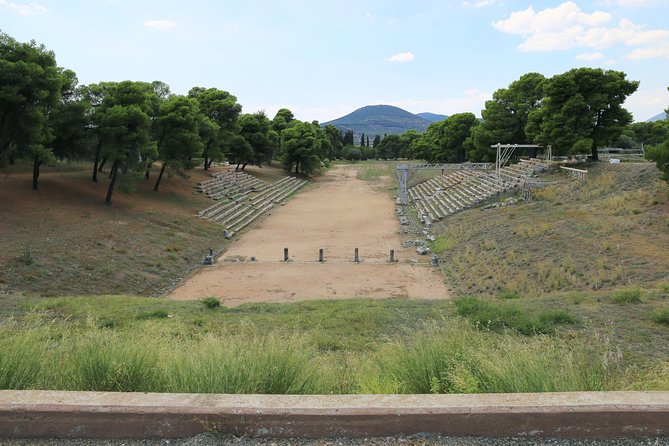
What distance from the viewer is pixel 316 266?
2083cm

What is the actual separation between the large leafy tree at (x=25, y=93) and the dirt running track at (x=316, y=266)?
425 inches

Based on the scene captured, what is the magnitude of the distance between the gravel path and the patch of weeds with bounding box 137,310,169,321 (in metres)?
7.52

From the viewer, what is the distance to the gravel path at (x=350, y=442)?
3100 mm

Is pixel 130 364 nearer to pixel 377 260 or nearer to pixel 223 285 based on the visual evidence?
pixel 223 285

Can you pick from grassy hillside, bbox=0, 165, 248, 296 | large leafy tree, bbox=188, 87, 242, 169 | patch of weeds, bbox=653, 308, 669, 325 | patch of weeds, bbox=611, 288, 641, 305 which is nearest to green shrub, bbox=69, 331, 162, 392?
patch of weeds, bbox=653, 308, 669, 325

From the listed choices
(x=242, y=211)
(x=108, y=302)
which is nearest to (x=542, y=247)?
(x=108, y=302)

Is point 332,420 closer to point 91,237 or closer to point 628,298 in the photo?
point 628,298

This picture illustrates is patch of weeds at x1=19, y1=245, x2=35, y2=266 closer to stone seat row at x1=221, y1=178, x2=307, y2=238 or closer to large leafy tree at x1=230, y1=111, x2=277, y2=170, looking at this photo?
stone seat row at x1=221, y1=178, x2=307, y2=238

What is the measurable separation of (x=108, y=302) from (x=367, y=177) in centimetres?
5949

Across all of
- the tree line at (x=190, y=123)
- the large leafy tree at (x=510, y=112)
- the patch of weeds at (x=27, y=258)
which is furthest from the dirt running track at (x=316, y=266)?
the large leafy tree at (x=510, y=112)

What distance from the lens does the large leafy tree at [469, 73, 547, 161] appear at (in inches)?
1941

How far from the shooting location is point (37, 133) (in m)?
21.1

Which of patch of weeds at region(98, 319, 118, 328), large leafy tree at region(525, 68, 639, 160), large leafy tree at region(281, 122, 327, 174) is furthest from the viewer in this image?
large leafy tree at region(281, 122, 327, 174)

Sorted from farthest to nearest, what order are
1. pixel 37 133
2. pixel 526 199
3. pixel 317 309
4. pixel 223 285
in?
pixel 526 199 → pixel 37 133 → pixel 223 285 → pixel 317 309
